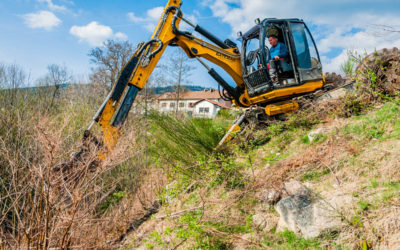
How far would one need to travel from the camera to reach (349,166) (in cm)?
370

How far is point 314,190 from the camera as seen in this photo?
11.8ft

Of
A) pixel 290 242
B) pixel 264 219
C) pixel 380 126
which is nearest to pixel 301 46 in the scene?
pixel 380 126

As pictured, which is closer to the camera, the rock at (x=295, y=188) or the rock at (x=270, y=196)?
the rock at (x=295, y=188)

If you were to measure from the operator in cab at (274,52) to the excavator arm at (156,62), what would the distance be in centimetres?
Result: 86

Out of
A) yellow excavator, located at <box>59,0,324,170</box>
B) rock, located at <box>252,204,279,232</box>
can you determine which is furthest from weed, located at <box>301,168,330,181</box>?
yellow excavator, located at <box>59,0,324,170</box>

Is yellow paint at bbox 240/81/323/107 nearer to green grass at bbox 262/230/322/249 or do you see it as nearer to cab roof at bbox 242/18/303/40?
cab roof at bbox 242/18/303/40

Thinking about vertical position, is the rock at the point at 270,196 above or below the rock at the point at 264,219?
above

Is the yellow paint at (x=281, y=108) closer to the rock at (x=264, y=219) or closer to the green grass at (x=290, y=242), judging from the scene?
the rock at (x=264, y=219)

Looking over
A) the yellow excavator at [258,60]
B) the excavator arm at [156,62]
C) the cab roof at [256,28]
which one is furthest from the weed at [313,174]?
the cab roof at [256,28]

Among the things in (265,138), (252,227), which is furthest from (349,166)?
(265,138)

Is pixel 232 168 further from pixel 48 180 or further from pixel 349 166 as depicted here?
pixel 48 180

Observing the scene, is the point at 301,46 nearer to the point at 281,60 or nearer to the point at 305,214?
the point at 281,60

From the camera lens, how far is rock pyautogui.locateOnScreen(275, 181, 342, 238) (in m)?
2.96

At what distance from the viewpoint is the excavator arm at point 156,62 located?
470 cm
